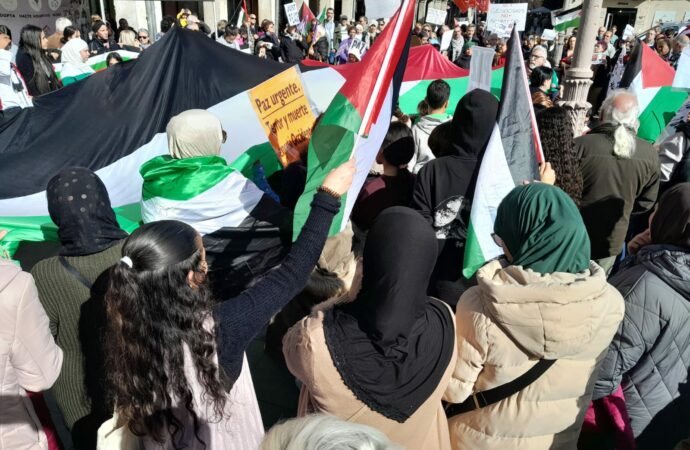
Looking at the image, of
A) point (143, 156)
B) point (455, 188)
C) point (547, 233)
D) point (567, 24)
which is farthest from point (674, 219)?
point (567, 24)

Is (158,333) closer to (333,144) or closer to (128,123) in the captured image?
(333,144)

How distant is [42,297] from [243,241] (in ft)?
3.96

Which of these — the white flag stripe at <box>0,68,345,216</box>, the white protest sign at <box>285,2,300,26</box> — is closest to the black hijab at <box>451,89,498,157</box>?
the white flag stripe at <box>0,68,345,216</box>

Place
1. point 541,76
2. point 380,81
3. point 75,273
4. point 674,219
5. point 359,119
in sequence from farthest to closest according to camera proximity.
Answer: point 541,76, point 380,81, point 359,119, point 674,219, point 75,273

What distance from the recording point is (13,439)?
1.79 meters

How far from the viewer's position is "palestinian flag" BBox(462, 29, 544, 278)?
2.50 m

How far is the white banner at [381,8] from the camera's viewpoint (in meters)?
3.06

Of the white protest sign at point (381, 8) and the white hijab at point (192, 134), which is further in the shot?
the white protest sign at point (381, 8)

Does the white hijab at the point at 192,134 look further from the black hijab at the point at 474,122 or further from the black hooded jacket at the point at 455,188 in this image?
the black hijab at the point at 474,122

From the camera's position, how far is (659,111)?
5.31 metres

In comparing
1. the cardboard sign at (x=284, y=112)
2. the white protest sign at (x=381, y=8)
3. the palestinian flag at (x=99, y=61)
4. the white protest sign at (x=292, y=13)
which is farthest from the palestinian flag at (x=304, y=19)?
the white protest sign at (x=381, y=8)

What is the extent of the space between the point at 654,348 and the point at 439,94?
2395 millimetres

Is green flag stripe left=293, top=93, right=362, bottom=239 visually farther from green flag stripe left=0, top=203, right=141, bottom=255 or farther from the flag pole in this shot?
green flag stripe left=0, top=203, right=141, bottom=255

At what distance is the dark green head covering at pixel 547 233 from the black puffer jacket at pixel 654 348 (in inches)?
16.2
